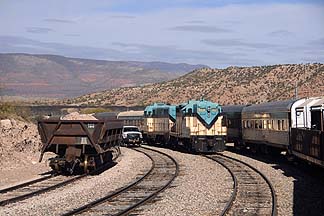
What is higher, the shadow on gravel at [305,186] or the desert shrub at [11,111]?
the desert shrub at [11,111]

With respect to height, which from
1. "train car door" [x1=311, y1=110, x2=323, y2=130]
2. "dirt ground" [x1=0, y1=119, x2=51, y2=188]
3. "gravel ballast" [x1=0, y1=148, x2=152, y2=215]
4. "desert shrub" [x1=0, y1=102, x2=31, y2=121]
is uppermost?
"desert shrub" [x1=0, y1=102, x2=31, y2=121]

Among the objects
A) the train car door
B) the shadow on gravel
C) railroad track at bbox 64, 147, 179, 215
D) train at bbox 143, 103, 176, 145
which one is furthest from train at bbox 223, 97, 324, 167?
railroad track at bbox 64, 147, 179, 215

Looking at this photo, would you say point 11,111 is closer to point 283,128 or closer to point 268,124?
point 268,124

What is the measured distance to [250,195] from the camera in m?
16.9

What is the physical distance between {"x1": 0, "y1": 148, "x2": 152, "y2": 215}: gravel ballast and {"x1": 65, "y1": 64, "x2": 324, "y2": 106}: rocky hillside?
6415cm

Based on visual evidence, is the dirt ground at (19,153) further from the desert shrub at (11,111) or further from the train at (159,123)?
the train at (159,123)

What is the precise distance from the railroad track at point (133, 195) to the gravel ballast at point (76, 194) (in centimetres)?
51

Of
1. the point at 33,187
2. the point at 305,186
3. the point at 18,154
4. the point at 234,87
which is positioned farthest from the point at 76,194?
the point at 234,87

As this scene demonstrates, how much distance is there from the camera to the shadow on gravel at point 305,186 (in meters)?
14.5

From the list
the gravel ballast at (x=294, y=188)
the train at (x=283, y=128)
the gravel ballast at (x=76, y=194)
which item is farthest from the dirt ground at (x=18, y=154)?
the train at (x=283, y=128)

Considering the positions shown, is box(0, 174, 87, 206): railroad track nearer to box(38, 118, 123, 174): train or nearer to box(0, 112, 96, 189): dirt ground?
box(38, 118, 123, 174): train

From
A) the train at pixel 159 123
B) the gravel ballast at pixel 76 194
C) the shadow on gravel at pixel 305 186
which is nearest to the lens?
the shadow on gravel at pixel 305 186

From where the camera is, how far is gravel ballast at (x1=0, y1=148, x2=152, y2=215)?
14953 millimetres

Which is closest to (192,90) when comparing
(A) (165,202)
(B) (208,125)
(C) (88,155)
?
(B) (208,125)
